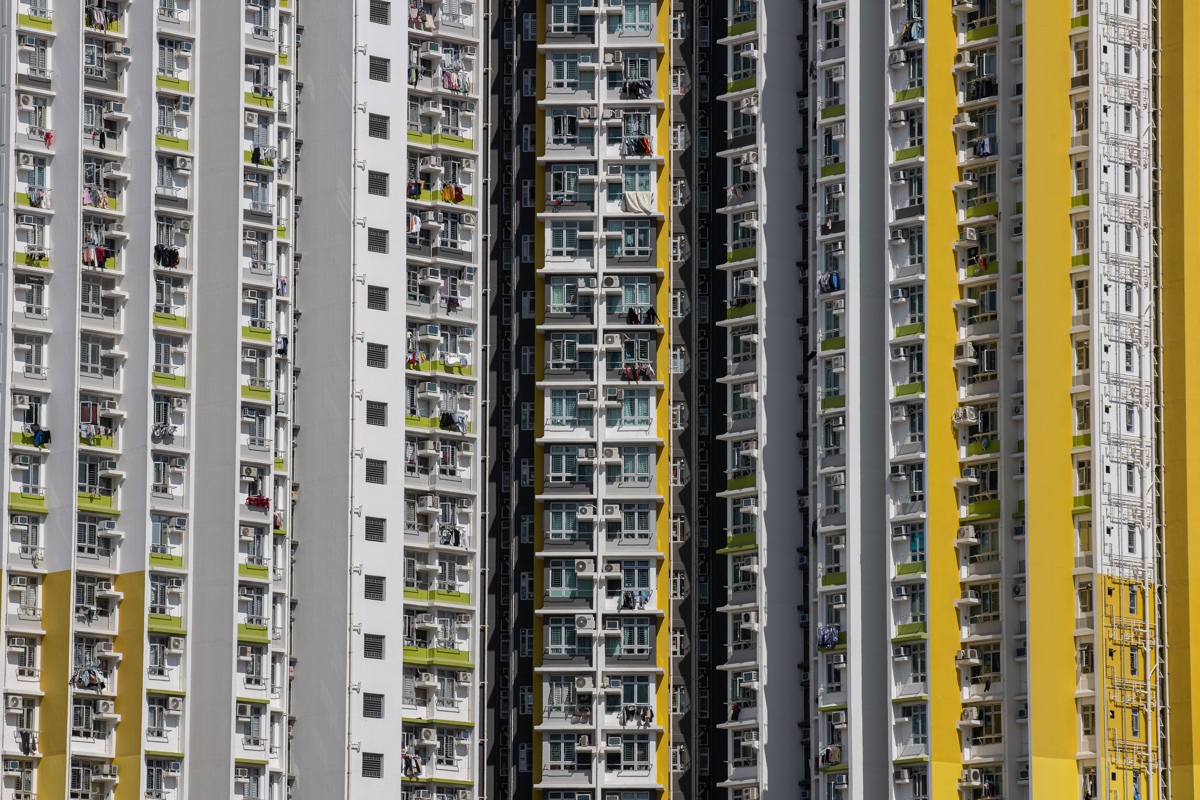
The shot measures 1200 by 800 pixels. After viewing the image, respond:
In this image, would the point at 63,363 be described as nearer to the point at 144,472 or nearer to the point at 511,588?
the point at 144,472

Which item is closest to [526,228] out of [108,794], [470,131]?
[470,131]

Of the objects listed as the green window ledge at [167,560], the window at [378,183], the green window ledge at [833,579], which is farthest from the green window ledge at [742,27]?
the green window ledge at [167,560]

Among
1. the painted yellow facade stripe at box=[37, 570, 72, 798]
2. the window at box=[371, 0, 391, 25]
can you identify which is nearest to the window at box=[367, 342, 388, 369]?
the window at box=[371, 0, 391, 25]

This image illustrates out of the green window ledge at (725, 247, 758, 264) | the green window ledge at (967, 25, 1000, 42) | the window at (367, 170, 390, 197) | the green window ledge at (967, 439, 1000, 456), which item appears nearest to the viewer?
the green window ledge at (967, 439, 1000, 456)

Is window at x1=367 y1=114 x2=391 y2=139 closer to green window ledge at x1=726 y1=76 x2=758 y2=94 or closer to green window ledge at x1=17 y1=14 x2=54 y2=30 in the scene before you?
green window ledge at x1=17 y1=14 x2=54 y2=30

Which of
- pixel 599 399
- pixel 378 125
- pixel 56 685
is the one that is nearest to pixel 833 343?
pixel 599 399

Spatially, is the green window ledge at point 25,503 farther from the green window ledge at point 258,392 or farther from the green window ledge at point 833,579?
the green window ledge at point 833,579

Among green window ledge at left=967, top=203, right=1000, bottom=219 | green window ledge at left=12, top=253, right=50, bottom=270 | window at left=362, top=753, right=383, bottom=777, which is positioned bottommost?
window at left=362, top=753, right=383, bottom=777
